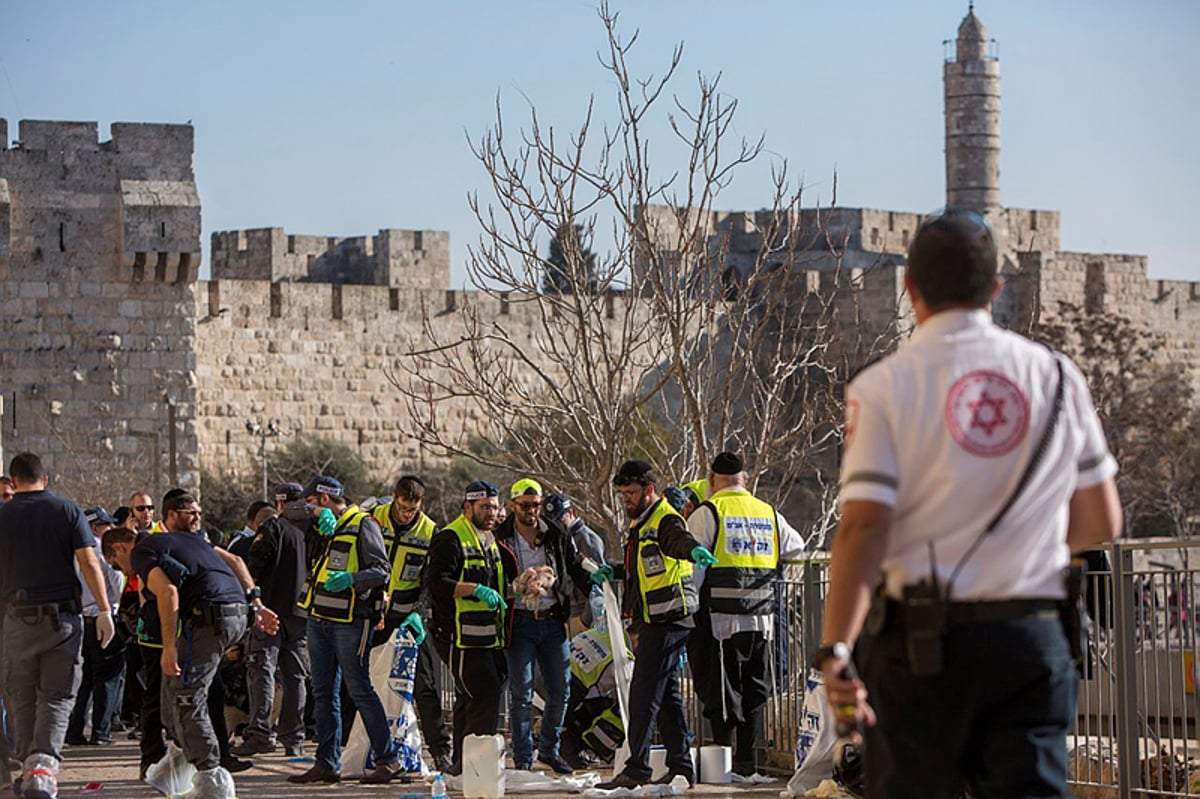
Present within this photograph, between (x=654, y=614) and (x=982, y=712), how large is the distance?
488 centimetres

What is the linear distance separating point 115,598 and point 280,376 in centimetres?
2231

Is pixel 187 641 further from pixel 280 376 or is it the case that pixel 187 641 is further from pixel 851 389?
pixel 280 376

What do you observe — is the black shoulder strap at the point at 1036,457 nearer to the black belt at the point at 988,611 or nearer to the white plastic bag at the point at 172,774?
the black belt at the point at 988,611

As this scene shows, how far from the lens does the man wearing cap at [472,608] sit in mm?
8867

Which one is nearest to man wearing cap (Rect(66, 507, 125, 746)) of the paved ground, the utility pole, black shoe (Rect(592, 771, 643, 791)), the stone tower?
the paved ground

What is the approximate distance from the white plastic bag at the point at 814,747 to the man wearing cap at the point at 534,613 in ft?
4.35

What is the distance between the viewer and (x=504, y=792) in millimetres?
Result: 8766

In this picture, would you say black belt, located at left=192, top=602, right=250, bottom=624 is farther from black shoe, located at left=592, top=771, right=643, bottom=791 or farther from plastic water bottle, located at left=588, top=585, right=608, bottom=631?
plastic water bottle, located at left=588, top=585, right=608, bottom=631

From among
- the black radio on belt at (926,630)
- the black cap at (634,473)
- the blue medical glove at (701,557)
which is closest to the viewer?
the black radio on belt at (926,630)

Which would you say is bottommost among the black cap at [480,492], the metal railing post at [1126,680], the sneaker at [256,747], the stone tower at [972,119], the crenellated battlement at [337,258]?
the sneaker at [256,747]

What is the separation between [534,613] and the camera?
9227 mm

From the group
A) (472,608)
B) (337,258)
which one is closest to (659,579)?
(472,608)

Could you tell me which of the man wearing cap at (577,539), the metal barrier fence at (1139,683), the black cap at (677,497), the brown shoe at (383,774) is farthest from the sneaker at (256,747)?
the metal barrier fence at (1139,683)

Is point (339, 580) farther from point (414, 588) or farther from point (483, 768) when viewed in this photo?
point (483, 768)
